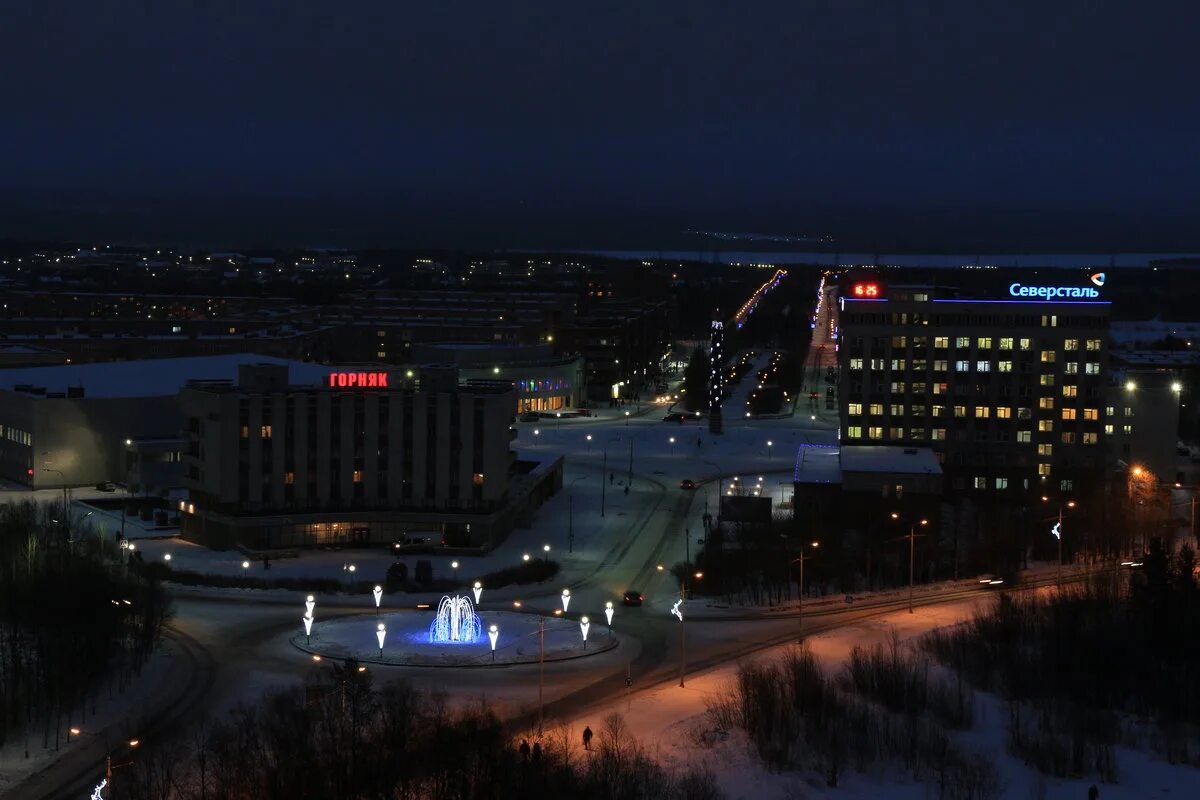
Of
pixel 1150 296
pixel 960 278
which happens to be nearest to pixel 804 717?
pixel 960 278

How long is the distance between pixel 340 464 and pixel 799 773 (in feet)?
72.7

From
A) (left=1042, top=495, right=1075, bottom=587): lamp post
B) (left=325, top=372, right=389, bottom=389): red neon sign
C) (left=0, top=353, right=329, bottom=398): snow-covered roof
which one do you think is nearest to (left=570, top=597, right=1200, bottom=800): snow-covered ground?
(left=1042, top=495, right=1075, bottom=587): lamp post

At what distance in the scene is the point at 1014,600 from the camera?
A: 3597 cm

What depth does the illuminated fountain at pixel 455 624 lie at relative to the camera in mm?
32625

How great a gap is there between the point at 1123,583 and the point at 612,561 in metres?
13.3

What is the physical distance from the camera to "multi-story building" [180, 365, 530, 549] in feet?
143

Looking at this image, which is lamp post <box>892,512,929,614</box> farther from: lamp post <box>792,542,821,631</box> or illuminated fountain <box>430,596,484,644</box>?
illuminated fountain <box>430,596,484,644</box>

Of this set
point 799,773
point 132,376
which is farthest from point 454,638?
point 132,376

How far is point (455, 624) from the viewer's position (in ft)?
107

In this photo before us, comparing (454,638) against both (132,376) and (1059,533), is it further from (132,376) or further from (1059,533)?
(132,376)

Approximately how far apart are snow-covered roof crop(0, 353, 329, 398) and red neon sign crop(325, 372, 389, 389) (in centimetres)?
845

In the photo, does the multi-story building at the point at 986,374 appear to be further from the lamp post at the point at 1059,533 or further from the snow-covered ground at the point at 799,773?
the snow-covered ground at the point at 799,773

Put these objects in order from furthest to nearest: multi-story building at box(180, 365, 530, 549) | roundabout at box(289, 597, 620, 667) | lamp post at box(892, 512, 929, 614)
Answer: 1. multi-story building at box(180, 365, 530, 549)
2. lamp post at box(892, 512, 929, 614)
3. roundabout at box(289, 597, 620, 667)

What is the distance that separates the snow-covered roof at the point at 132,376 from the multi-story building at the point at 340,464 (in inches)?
531
